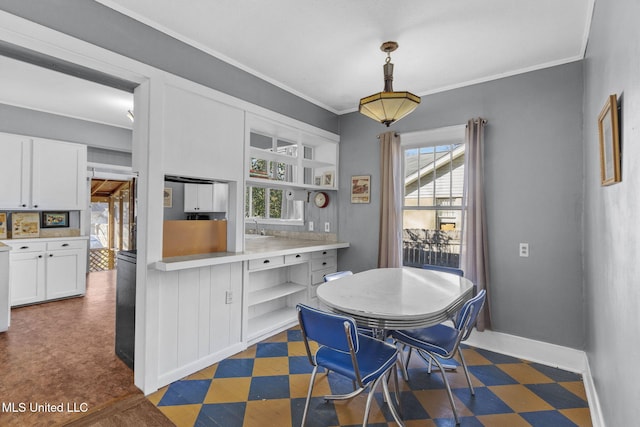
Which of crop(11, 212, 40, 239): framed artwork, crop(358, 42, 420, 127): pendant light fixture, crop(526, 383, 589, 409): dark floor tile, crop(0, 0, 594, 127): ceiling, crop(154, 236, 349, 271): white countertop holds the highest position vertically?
crop(0, 0, 594, 127): ceiling

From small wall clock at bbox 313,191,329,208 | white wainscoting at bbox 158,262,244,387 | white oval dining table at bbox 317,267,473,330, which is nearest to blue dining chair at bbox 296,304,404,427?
white oval dining table at bbox 317,267,473,330

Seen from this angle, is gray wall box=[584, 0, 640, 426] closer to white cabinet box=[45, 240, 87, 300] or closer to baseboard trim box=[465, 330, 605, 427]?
baseboard trim box=[465, 330, 605, 427]

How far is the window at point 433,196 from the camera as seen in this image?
133 inches

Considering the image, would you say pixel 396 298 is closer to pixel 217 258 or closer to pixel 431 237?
pixel 217 258

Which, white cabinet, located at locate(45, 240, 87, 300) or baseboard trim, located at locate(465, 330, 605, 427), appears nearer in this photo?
baseboard trim, located at locate(465, 330, 605, 427)

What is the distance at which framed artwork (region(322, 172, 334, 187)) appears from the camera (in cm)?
425

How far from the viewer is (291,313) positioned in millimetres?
3645

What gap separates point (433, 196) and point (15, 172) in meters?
5.45

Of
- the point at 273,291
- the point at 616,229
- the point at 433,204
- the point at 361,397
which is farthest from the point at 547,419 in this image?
the point at 273,291

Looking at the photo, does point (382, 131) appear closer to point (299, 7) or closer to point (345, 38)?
point (345, 38)

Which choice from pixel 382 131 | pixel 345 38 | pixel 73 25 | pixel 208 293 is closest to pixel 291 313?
pixel 208 293

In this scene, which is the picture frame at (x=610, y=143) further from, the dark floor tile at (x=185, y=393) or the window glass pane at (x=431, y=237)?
the dark floor tile at (x=185, y=393)

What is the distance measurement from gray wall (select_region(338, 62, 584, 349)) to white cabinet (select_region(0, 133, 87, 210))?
5257 millimetres

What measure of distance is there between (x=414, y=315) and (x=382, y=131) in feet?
8.72
